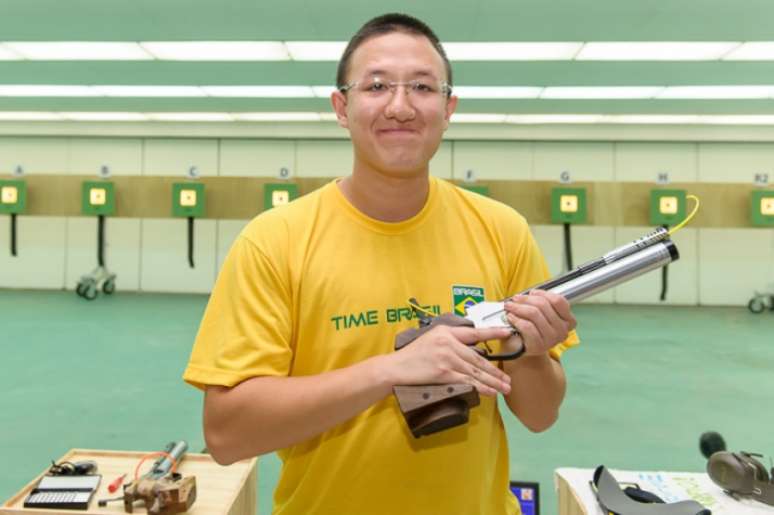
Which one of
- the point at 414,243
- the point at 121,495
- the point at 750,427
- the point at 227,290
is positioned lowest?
the point at 750,427

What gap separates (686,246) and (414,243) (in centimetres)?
999

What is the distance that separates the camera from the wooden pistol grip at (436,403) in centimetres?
92

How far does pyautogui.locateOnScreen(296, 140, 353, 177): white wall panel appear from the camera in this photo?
32.4 feet

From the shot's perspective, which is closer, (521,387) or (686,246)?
(521,387)

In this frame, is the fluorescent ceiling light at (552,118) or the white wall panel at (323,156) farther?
the white wall panel at (323,156)

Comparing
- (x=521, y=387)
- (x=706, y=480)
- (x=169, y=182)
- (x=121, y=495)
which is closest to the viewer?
(x=521, y=387)

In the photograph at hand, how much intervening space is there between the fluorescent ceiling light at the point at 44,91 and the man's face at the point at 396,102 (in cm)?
806

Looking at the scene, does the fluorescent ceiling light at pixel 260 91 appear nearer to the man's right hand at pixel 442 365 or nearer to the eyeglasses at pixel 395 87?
the eyeglasses at pixel 395 87

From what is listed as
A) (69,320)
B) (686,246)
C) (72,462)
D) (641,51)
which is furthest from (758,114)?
(69,320)

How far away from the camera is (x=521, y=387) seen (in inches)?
45.8

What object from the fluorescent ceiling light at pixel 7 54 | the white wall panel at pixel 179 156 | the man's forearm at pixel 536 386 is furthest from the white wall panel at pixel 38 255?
the man's forearm at pixel 536 386

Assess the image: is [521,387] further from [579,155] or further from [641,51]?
[579,155]

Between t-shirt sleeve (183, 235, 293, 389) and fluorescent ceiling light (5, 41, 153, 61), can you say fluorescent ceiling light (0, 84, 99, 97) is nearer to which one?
fluorescent ceiling light (5, 41, 153, 61)

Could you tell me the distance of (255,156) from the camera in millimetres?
9992
